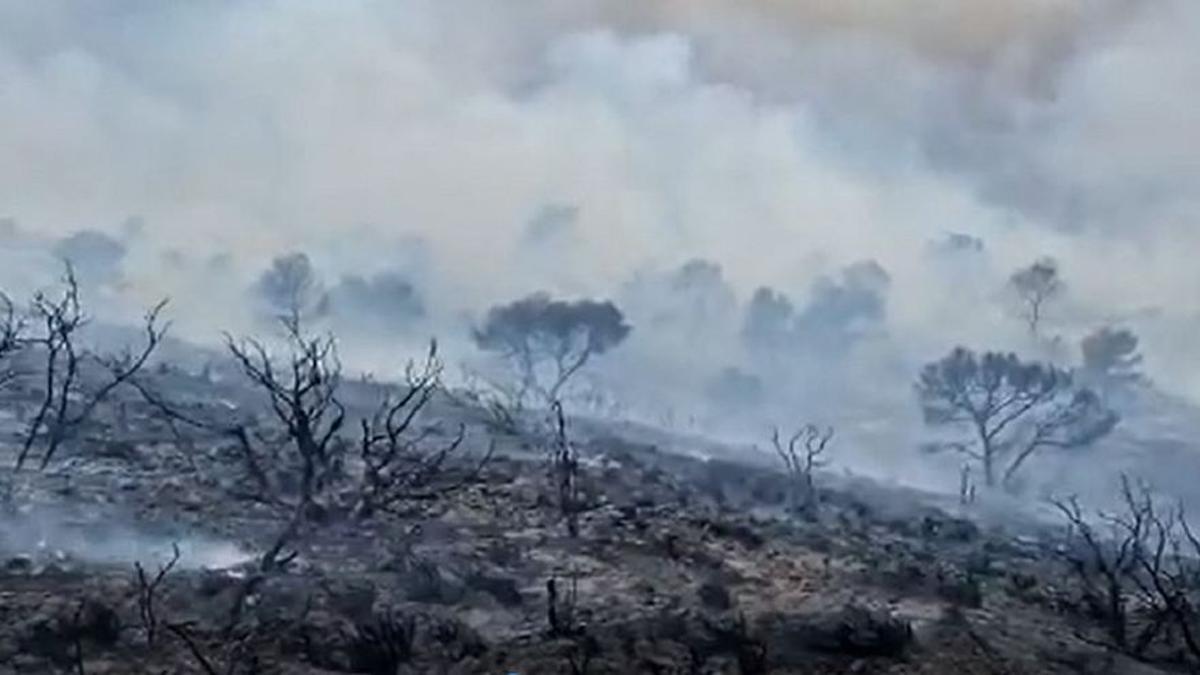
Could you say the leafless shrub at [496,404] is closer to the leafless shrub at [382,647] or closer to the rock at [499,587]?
the rock at [499,587]

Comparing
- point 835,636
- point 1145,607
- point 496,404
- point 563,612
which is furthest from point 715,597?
point 496,404

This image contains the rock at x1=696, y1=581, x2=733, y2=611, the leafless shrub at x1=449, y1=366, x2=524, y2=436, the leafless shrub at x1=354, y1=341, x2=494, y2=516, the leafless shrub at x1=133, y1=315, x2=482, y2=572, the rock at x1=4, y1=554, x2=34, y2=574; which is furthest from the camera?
the leafless shrub at x1=449, y1=366, x2=524, y2=436

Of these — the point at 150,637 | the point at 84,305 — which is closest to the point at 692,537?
the point at 150,637

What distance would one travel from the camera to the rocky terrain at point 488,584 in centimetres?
1877

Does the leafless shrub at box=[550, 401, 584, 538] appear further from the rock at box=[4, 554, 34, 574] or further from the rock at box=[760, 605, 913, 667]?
the rock at box=[4, 554, 34, 574]

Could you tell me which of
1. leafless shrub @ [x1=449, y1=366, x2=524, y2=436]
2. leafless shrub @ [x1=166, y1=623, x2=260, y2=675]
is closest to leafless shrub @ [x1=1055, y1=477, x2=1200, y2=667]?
leafless shrub @ [x1=166, y1=623, x2=260, y2=675]

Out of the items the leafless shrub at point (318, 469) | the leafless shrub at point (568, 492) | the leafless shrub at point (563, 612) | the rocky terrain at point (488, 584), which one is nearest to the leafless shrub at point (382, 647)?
the rocky terrain at point (488, 584)

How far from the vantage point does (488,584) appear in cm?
2247

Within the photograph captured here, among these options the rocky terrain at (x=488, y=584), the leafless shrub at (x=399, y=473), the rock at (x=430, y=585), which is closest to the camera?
the rocky terrain at (x=488, y=584)

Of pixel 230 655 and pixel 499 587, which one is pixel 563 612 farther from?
pixel 230 655

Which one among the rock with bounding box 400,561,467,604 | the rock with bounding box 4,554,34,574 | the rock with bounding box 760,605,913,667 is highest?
the rock with bounding box 760,605,913,667

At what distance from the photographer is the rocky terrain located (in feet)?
61.6

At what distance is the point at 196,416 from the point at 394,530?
15521 millimetres

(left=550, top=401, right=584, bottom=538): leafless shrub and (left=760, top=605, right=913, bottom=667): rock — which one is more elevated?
(left=550, top=401, right=584, bottom=538): leafless shrub
